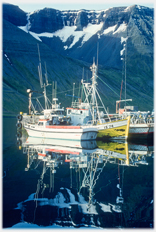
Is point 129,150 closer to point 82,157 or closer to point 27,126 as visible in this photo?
point 82,157

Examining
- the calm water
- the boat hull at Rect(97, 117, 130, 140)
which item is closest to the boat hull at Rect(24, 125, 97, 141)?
the boat hull at Rect(97, 117, 130, 140)

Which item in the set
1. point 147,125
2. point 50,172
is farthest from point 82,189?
point 147,125

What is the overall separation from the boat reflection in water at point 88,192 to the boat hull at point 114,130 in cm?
1448

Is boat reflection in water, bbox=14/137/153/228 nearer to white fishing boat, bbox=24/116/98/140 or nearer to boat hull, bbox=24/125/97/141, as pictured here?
boat hull, bbox=24/125/97/141

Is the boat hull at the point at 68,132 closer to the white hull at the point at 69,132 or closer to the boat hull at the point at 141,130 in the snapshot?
the white hull at the point at 69,132

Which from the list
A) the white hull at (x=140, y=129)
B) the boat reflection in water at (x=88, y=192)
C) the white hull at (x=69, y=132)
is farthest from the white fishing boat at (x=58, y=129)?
the boat reflection in water at (x=88, y=192)

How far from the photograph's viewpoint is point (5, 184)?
2634cm

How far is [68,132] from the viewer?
175 ft

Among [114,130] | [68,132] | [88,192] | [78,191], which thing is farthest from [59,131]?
[88,192]

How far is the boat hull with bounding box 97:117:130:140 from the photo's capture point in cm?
5391

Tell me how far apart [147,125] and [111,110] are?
112m

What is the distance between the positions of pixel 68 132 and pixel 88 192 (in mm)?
29128

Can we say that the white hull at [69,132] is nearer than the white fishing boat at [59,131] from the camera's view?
Yes

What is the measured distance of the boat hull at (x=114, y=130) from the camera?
177 feet
